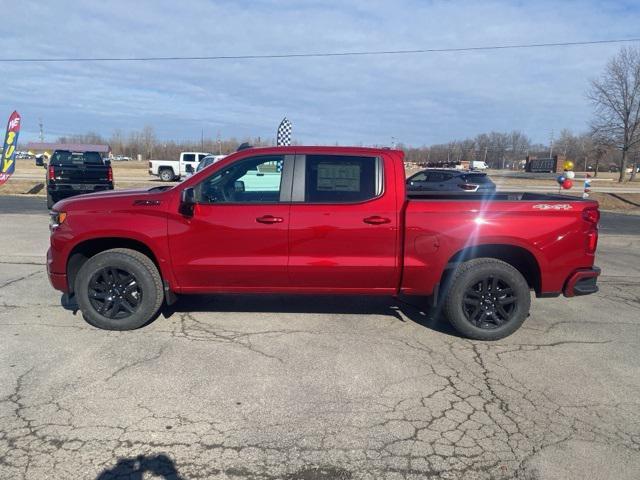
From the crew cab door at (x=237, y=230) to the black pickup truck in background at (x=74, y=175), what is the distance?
12941 millimetres

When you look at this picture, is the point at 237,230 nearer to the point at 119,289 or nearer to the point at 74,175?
the point at 119,289

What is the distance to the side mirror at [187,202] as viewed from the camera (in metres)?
4.62

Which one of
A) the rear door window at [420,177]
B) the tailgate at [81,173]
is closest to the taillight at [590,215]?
the rear door window at [420,177]

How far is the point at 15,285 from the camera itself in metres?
6.55

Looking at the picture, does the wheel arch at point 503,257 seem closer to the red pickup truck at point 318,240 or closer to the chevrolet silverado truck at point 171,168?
the red pickup truck at point 318,240

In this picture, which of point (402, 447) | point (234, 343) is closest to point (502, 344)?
point (402, 447)

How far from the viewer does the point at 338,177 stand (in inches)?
191

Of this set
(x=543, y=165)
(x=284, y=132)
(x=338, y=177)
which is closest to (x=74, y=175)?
(x=284, y=132)

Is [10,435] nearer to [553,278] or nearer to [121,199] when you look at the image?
[121,199]

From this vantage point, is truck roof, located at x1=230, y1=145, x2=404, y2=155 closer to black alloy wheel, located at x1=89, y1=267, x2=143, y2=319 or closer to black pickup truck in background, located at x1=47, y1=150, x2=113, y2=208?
black alloy wheel, located at x1=89, y1=267, x2=143, y2=319

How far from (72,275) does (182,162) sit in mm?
32429

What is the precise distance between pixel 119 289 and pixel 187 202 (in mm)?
1178

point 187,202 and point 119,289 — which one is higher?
point 187,202

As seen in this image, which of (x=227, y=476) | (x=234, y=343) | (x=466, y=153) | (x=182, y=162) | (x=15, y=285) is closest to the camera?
(x=227, y=476)
